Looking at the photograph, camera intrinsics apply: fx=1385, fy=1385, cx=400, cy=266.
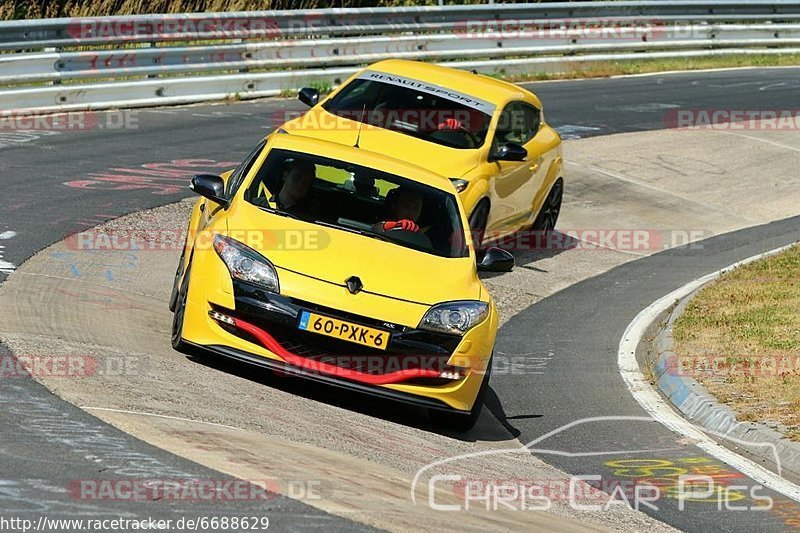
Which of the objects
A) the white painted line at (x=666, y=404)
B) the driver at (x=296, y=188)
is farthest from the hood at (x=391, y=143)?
the driver at (x=296, y=188)

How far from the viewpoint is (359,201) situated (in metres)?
9.65

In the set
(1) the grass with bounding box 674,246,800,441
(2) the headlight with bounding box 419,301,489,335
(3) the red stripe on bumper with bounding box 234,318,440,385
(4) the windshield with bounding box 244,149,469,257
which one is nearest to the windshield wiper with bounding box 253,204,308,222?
(4) the windshield with bounding box 244,149,469,257

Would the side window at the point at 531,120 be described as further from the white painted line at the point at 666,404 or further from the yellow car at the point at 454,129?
the white painted line at the point at 666,404

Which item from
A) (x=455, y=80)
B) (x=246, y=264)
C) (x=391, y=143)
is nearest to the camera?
(x=246, y=264)

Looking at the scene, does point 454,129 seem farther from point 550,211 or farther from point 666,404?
point 666,404

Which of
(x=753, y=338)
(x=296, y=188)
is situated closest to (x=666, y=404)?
(x=753, y=338)

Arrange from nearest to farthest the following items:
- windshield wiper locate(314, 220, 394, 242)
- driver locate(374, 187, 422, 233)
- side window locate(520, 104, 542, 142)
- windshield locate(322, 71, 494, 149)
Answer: windshield wiper locate(314, 220, 394, 242)
driver locate(374, 187, 422, 233)
windshield locate(322, 71, 494, 149)
side window locate(520, 104, 542, 142)

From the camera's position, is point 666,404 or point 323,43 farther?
point 323,43

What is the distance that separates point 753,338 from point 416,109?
4038 mm

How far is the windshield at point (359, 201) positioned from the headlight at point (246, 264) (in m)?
0.71

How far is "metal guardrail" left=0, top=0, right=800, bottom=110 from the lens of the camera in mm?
18875

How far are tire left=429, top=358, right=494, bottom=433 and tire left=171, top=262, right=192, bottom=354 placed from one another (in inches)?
63.1

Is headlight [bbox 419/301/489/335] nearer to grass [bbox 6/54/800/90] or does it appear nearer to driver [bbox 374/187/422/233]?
driver [bbox 374/187/422/233]

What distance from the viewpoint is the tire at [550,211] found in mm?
15367
